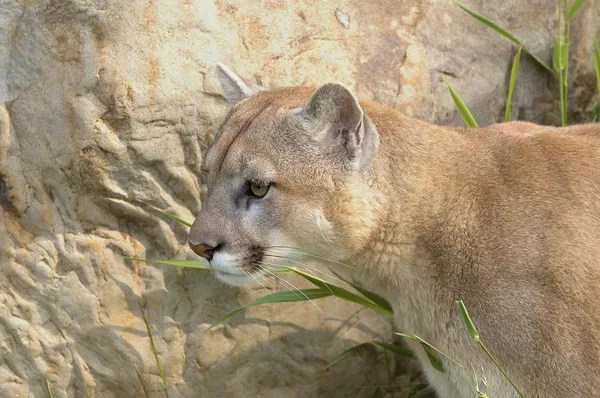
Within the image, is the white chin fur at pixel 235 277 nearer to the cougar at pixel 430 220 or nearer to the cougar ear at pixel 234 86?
the cougar at pixel 430 220

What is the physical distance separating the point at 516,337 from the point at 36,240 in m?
2.35

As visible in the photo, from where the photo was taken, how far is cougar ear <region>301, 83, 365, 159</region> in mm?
3307

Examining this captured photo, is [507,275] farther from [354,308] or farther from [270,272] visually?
[354,308]

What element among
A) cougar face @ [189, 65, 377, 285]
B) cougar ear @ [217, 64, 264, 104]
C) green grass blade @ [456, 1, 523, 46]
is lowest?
cougar face @ [189, 65, 377, 285]

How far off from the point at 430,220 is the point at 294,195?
21.6 inches

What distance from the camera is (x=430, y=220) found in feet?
11.2

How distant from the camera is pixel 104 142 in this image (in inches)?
161

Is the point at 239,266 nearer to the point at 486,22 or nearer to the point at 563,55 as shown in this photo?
the point at 486,22

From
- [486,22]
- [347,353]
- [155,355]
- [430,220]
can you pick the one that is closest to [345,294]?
[347,353]

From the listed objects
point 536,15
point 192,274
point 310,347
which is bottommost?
point 310,347

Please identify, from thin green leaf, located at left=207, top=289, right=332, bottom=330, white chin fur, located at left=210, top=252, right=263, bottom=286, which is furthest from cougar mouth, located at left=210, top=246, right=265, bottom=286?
thin green leaf, located at left=207, top=289, right=332, bottom=330

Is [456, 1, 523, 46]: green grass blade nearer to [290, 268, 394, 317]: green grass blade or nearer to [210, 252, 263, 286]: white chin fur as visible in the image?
[290, 268, 394, 317]: green grass blade

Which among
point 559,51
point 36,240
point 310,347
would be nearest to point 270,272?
point 310,347

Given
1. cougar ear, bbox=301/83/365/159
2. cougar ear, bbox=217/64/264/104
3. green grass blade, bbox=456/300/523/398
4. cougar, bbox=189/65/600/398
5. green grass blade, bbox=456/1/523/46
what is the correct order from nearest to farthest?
green grass blade, bbox=456/300/523/398
cougar, bbox=189/65/600/398
cougar ear, bbox=301/83/365/159
cougar ear, bbox=217/64/264/104
green grass blade, bbox=456/1/523/46
